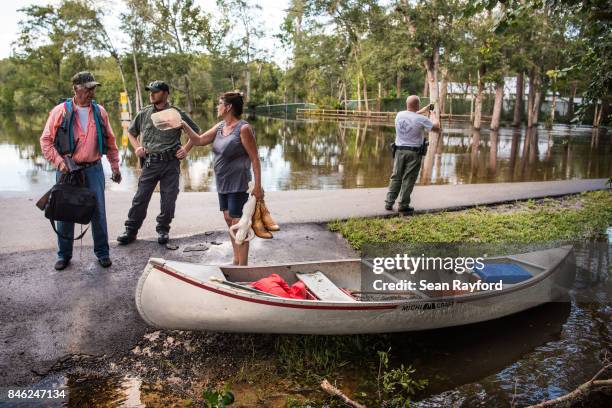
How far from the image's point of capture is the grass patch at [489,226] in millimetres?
7098

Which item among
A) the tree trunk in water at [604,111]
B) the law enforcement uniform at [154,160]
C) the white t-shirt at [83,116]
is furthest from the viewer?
the tree trunk in water at [604,111]

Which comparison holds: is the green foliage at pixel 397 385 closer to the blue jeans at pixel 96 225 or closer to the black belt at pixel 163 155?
the blue jeans at pixel 96 225

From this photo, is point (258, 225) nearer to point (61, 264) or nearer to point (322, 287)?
point (322, 287)

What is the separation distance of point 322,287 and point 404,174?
424 centimetres

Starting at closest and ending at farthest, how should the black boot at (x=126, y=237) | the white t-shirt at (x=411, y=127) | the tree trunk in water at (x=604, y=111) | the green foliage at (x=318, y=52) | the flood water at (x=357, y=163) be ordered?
the black boot at (x=126, y=237), the tree trunk in water at (x=604, y=111), the white t-shirt at (x=411, y=127), the flood water at (x=357, y=163), the green foliage at (x=318, y=52)

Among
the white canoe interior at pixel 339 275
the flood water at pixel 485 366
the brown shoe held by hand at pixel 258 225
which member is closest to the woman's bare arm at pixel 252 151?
the brown shoe held by hand at pixel 258 225

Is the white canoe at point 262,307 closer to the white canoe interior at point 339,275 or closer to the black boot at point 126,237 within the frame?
the white canoe interior at point 339,275

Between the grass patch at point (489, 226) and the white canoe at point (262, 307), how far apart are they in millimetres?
2521

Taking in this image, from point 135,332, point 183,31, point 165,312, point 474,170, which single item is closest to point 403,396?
point 165,312

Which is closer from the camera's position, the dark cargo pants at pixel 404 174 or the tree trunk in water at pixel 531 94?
the dark cargo pants at pixel 404 174

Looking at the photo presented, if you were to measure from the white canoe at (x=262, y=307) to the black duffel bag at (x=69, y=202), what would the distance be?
153cm

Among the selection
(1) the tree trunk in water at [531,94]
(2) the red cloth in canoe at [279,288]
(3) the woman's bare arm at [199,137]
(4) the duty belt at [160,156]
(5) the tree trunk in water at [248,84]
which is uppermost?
(5) the tree trunk in water at [248,84]

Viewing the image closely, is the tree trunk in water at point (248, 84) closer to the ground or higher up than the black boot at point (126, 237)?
higher up

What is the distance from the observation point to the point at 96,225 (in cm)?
526
